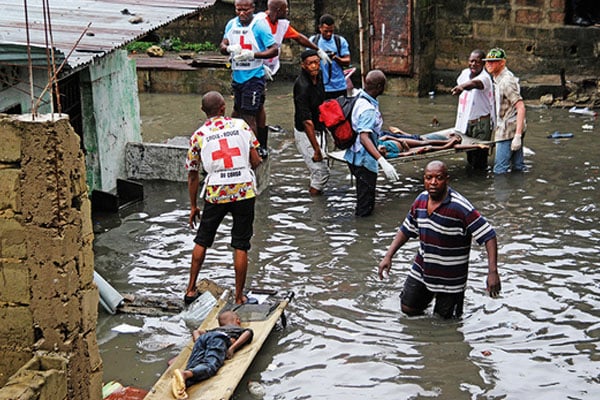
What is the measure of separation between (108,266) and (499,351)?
4044 mm

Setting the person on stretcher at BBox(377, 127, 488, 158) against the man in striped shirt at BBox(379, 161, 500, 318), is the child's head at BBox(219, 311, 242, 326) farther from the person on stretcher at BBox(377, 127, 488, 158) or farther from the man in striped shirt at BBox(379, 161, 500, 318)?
the person on stretcher at BBox(377, 127, 488, 158)

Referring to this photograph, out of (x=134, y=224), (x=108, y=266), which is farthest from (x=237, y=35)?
(x=108, y=266)

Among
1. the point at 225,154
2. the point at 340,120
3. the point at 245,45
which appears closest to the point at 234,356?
the point at 225,154

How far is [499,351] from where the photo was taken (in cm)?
731

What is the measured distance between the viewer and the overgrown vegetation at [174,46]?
778 inches

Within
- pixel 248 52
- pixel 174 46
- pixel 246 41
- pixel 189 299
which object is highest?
pixel 174 46

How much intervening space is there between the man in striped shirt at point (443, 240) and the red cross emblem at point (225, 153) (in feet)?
5.11

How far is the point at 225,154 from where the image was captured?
7.83 meters

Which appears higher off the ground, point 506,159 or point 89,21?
point 89,21

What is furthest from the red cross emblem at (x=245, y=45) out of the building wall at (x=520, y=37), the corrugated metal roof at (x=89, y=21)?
the building wall at (x=520, y=37)

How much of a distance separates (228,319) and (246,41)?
4.81m

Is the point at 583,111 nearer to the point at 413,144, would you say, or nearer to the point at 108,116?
the point at 413,144

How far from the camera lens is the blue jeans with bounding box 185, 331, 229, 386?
6.52 metres

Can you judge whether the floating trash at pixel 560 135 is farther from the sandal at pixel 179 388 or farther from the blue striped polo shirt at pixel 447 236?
the sandal at pixel 179 388
